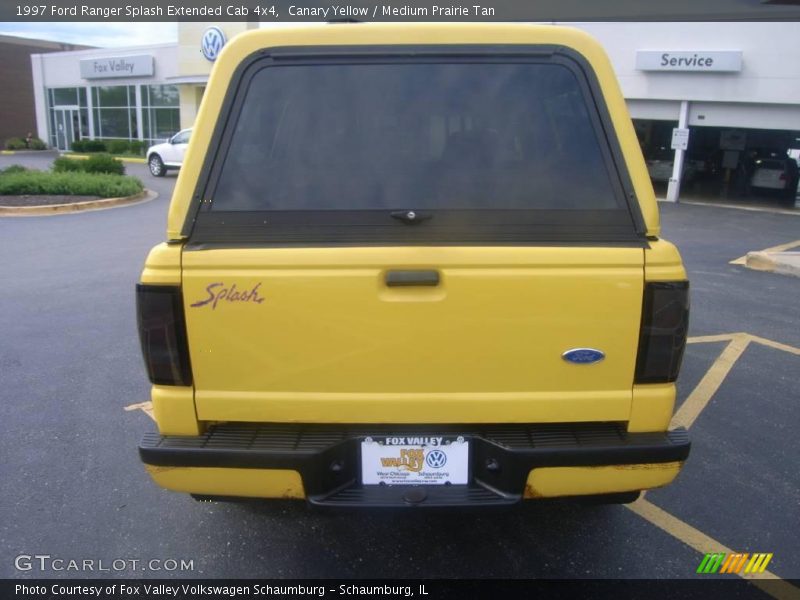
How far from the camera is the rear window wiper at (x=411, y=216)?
2393 mm

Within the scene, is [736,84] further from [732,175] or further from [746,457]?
[746,457]

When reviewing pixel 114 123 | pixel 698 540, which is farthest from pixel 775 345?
pixel 114 123

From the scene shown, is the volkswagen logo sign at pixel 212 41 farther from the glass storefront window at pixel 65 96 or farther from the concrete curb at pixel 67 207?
the concrete curb at pixel 67 207

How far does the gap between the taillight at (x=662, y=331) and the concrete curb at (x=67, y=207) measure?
49.1 feet

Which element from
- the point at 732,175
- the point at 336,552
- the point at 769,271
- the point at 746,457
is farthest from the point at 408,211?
the point at 732,175

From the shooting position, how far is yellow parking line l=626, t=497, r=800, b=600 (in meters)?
2.74

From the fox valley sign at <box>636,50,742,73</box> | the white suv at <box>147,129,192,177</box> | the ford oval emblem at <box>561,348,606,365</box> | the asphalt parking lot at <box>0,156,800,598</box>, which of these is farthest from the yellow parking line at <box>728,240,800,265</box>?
the white suv at <box>147,129,192,177</box>

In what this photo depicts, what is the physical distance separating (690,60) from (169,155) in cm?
1813

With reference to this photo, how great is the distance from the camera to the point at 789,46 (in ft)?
57.5

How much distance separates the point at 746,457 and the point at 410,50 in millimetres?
3186

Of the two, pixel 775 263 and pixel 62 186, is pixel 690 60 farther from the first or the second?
pixel 62 186

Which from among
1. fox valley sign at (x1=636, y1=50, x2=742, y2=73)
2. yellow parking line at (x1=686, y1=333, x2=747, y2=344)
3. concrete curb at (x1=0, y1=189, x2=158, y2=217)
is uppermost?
fox valley sign at (x1=636, y1=50, x2=742, y2=73)

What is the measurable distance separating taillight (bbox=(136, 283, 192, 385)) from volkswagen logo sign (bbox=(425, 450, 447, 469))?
972mm

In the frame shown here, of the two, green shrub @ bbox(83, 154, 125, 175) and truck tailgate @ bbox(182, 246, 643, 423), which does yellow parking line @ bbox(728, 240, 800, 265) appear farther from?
green shrub @ bbox(83, 154, 125, 175)
